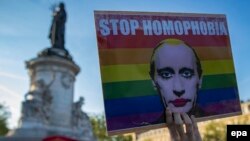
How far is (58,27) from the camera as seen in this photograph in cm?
2716

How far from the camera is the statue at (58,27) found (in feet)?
86.9

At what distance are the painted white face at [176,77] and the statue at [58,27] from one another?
20427mm

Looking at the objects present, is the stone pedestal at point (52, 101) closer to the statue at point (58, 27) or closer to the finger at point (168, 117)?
the statue at point (58, 27)

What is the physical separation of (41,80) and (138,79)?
17.2 metres

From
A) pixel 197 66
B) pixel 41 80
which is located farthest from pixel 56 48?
pixel 197 66

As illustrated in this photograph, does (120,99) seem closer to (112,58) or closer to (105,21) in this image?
(112,58)

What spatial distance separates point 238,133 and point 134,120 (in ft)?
5.88

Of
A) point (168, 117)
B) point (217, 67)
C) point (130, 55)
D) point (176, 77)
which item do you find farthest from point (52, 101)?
point (168, 117)

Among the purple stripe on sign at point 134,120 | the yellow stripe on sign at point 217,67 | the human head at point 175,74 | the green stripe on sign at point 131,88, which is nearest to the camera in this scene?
the purple stripe on sign at point 134,120

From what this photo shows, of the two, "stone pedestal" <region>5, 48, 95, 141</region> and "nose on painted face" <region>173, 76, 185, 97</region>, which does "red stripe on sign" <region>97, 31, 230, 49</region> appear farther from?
"stone pedestal" <region>5, 48, 95, 141</region>

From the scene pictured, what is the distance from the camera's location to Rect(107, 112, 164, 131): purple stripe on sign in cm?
576

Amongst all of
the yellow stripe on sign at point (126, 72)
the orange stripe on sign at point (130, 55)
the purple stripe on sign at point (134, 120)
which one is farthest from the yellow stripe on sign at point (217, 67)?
the purple stripe on sign at point (134, 120)

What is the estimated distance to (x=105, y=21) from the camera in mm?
6168

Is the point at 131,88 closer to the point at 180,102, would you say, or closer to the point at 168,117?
the point at 168,117
